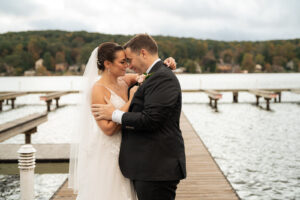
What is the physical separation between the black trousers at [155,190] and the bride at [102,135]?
1.32 feet

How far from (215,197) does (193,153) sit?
2.47m

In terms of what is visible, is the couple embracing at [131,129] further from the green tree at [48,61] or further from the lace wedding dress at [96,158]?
the green tree at [48,61]

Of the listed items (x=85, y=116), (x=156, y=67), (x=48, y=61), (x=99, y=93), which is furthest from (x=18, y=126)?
(x=48, y=61)

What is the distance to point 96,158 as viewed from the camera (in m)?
2.64

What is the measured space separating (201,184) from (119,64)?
2958 millimetres

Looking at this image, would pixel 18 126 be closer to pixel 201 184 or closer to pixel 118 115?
pixel 201 184

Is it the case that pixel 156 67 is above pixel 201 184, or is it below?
above

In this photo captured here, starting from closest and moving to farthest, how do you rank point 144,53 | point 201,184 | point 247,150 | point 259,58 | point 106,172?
point 144,53, point 106,172, point 201,184, point 247,150, point 259,58

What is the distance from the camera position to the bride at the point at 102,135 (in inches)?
98.8

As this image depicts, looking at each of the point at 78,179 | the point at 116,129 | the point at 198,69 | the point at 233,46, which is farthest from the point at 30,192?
the point at 233,46

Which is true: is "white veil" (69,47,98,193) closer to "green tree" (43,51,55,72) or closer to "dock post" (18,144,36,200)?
"dock post" (18,144,36,200)

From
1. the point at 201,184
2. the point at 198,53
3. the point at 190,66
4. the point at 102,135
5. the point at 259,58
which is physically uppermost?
the point at 198,53

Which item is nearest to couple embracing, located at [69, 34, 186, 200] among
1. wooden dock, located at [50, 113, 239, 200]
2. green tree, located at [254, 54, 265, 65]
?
wooden dock, located at [50, 113, 239, 200]

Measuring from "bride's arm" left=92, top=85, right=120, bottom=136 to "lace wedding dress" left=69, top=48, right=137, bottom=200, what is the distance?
93mm
